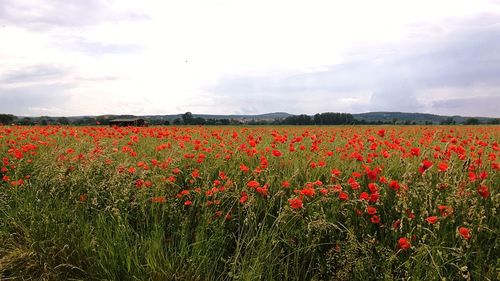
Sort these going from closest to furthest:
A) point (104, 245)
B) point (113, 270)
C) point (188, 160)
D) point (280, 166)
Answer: point (113, 270), point (104, 245), point (280, 166), point (188, 160)

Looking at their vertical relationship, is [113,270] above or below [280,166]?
below

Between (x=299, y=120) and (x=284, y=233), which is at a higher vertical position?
(x=299, y=120)

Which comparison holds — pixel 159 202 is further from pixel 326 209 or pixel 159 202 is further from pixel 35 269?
pixel 326 209

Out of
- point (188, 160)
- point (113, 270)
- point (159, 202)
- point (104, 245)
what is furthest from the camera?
point (188, 160)

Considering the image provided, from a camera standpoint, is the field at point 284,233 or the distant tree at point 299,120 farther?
the distant tree at point 299,120

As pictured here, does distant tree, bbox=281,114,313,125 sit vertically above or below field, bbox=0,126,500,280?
above

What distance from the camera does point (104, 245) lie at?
2908 millimetres

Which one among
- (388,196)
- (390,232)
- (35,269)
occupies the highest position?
(388,196)

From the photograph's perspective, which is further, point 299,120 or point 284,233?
point 299,120

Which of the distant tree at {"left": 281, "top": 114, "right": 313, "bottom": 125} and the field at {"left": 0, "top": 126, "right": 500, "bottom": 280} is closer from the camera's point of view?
the field at {"left": 0, "top": 126, "right": 500, "bottom": 280}

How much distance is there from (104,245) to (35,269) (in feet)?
2.29

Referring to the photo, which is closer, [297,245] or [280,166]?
[297,245]

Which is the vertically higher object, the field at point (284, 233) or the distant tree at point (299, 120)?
the distant tree at point (299, 120)

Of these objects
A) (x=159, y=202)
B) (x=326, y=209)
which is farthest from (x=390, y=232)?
(x=159, y=202)
